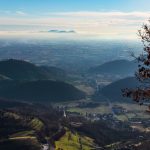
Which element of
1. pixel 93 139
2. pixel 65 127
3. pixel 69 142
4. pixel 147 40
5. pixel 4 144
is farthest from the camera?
pixel 65 127

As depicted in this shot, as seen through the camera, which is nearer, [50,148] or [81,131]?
[50,148]

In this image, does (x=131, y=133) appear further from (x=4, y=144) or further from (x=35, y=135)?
(x=4, y=144)

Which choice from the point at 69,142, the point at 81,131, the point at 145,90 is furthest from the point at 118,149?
the point at 145,90

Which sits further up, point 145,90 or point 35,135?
point 145,90

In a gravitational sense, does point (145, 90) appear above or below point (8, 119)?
above

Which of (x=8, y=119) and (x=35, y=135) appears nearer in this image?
(x=35, y=135)

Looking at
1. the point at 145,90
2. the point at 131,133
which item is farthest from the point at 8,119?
the point at 145,90

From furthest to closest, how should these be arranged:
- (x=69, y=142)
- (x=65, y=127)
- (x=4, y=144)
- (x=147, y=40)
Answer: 1. (x=65, y=127)
2. (x=69, y=142)
3. (x=4, y=144)
4. (x=147, y=40)

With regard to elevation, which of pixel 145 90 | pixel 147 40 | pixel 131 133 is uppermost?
pixel 147 40

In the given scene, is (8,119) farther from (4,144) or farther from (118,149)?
(118,149)
